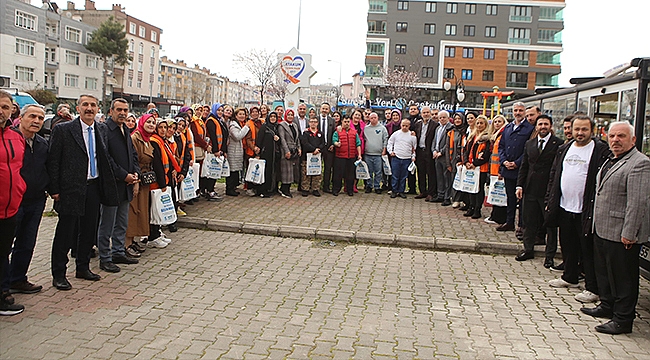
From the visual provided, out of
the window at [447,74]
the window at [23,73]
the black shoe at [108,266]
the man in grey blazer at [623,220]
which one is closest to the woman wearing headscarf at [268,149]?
the black shoe at [108,266]

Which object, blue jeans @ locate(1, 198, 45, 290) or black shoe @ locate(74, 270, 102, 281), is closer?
blue jeans @ locate(1, 198, 45, 290)

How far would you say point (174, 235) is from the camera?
8617 millimetres

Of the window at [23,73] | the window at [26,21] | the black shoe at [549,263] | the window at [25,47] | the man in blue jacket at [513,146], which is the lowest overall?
the black shoe at [549,263]

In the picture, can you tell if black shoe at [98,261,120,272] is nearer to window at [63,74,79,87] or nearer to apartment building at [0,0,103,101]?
apartment building at [0,0,103,101]

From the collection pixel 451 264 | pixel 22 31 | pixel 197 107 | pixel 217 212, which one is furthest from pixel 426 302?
pixel 22 31

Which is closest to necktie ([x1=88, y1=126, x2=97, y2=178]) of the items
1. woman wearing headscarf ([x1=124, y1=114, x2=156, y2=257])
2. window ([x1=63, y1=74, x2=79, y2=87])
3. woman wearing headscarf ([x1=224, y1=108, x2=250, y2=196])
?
woman wearing headscarf ([x1=124, y1=114, x2=156, y2=257])

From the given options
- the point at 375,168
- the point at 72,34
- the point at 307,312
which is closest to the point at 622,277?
the point at 307,312

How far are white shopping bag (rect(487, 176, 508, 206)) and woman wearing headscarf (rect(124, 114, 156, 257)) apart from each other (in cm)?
598

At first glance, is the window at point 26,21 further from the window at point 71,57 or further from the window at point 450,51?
the window at point 450,51

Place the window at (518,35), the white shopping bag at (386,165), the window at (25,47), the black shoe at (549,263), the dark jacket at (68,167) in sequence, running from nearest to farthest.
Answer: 1. the dark jacket at (68,167)
2. the black shoe at (549,263)
3. the white shopping bag at (386,165)
4. the window at (25,47)
5. the window at (518,35)

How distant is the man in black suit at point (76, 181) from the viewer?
5.78m

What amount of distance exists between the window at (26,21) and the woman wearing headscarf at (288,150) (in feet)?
178

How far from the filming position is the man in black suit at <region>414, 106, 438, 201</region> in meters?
12.5

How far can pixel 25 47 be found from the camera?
5575 cm
